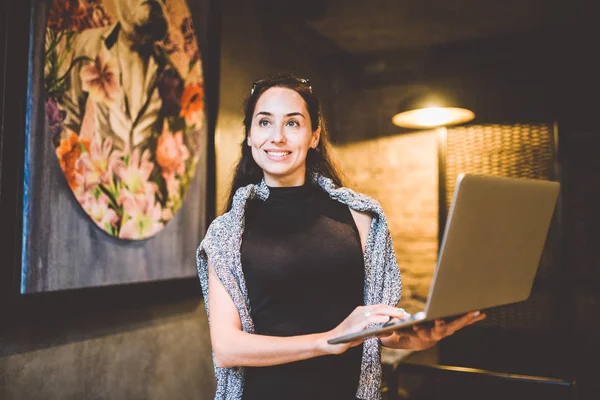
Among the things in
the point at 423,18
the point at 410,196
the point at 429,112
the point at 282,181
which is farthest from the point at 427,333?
the point at 410,196

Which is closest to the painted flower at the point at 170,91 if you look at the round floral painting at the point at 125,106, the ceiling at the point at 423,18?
the round floral painting at the point at 125,106

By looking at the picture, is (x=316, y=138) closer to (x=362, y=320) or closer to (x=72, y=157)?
(x=362, y=320)

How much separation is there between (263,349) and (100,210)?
0.90m

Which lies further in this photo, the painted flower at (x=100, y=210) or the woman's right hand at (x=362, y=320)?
the painted flower at (x=100, y=210)

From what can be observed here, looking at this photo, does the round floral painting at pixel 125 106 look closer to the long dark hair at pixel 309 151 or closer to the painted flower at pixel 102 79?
the painted flower at pixel 102 79

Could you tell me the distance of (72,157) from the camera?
5.26 feet

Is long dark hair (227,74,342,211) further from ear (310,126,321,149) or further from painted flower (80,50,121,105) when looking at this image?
painted flower (80,50,121,105)

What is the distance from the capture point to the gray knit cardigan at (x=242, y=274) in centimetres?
119

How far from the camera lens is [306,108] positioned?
1.33m

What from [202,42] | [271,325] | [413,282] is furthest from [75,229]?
[413,282]

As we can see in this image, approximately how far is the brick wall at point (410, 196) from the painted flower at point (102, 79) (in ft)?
7.73

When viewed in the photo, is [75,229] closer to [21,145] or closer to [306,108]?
[21,145]

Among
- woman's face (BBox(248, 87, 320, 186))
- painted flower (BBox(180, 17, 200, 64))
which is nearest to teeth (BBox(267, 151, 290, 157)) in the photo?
woman's face (BBox(248, 87, 320, 186))

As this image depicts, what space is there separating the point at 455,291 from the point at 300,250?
16.7 inches
